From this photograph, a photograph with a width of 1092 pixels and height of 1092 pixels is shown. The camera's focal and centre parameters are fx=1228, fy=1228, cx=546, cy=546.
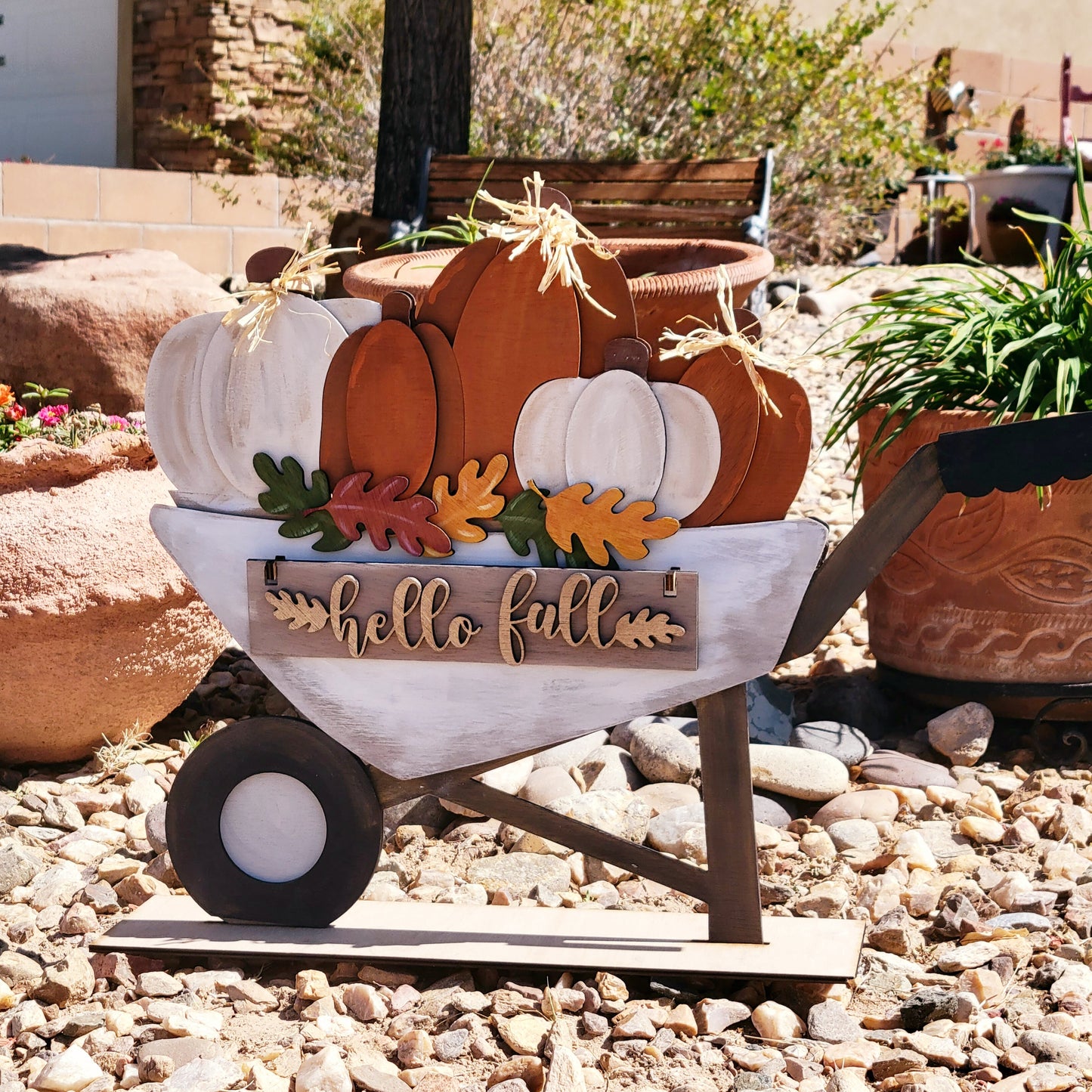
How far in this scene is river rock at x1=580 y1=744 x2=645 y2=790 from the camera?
2652 millimetres

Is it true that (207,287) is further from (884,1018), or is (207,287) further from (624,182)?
(884,1018)

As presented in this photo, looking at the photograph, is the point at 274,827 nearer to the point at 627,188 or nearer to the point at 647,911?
the point at 647,911

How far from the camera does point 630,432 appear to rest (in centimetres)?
178

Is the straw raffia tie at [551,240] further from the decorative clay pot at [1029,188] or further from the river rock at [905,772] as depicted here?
the decorative clay pot at [1029,188]

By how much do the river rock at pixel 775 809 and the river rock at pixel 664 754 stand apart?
16 centimetres

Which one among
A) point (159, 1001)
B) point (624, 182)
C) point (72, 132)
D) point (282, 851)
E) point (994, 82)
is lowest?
point (159, 1001)

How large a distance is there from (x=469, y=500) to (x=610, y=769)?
1.04 metres

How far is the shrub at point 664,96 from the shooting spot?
6852 millimetres

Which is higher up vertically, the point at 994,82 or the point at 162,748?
the point at 994,82

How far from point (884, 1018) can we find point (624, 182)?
13.1 ft

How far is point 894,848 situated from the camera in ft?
7.74

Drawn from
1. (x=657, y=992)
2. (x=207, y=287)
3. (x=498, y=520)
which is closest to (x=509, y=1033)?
(x=657, y=992)

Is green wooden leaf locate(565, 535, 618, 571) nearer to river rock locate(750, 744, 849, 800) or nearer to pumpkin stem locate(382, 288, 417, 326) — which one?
pumpkin stem locate(382, 288, 417, 326)

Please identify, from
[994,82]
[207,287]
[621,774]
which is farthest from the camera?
[994,82]
